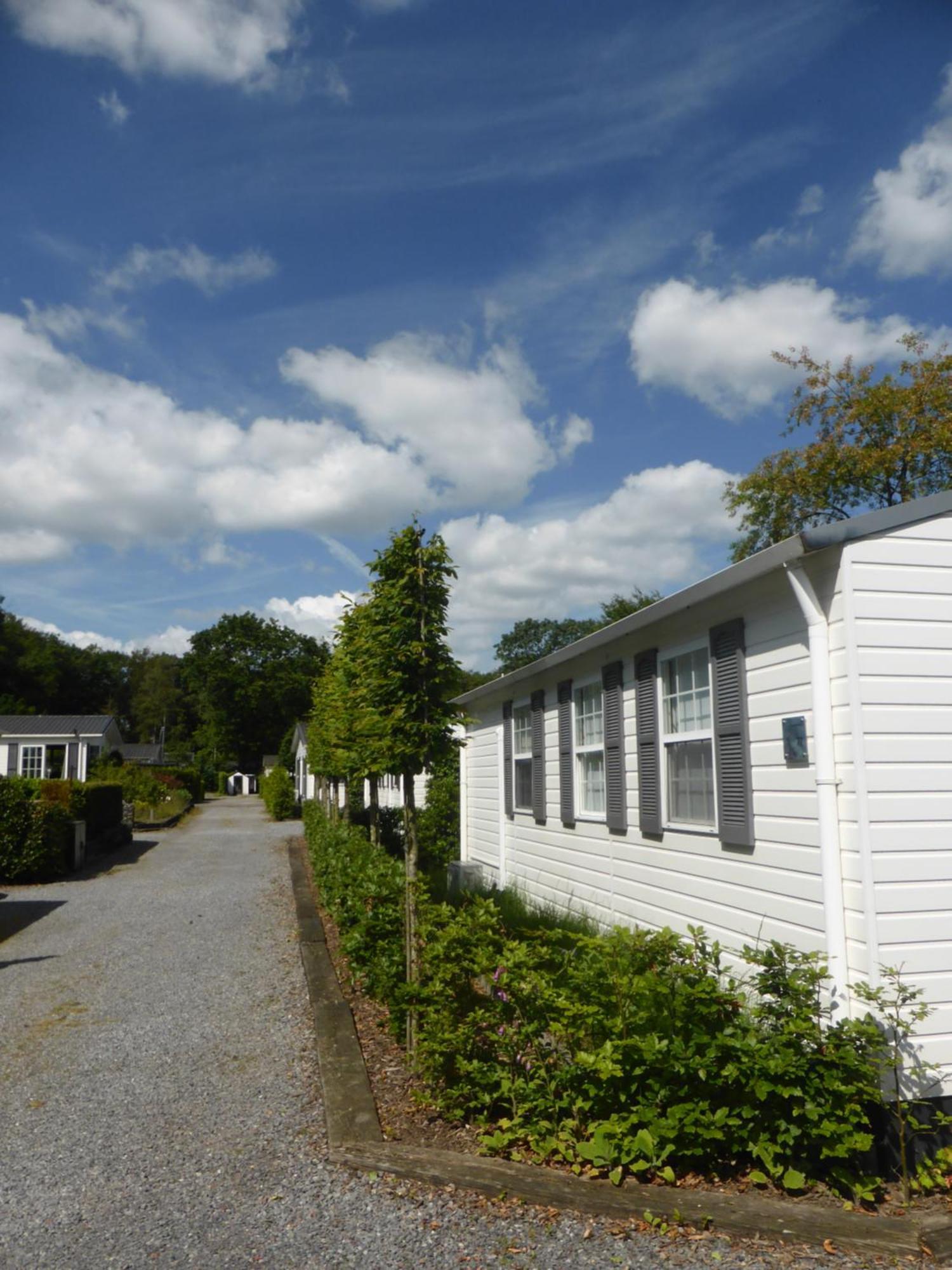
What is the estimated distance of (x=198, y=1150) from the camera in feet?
13.9

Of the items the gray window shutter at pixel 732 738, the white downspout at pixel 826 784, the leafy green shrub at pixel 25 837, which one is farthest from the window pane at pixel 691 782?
the leafy green shrub at pixel 25 837

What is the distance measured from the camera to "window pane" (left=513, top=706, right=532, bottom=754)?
10258 mm

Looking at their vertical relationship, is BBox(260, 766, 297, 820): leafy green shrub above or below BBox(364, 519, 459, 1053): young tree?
below

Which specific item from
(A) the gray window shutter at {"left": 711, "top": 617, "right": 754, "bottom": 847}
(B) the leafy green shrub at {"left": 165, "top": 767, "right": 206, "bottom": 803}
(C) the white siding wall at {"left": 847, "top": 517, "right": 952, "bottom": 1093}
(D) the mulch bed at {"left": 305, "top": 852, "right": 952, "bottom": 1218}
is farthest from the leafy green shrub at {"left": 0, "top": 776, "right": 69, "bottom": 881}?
(B) the leafy green shrub at {"left": 165, "top": 767, "right": 206, "bottom": 803}

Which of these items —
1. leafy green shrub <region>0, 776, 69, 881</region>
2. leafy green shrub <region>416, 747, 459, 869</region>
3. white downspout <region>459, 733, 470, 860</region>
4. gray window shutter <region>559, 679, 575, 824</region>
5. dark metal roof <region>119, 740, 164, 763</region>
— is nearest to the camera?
gray window shutter <region>559, 679, 575, 824</region>

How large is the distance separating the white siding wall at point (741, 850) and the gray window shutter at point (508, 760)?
1858 millimetres

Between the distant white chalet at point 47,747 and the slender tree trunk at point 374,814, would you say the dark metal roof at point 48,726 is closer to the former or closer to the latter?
the distant white chalet at point 47,747

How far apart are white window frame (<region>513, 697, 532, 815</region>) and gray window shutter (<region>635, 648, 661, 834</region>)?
3.32 meters

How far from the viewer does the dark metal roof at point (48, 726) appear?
35.2 m

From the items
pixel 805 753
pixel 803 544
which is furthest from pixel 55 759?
pixel 803 544

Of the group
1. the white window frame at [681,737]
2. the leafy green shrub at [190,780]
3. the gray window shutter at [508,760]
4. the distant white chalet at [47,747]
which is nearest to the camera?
the white window frame at [681,737]

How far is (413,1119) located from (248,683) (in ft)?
209

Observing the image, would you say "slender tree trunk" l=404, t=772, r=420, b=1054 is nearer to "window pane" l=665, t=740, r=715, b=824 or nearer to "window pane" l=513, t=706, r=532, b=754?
"window pane" l=665, t=740, r=715, b=824

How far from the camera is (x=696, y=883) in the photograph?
5.80m
